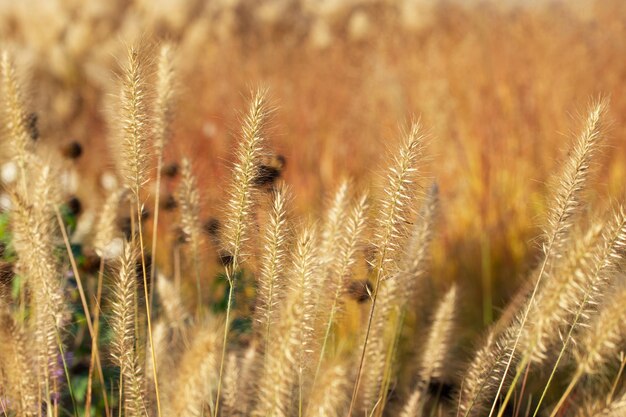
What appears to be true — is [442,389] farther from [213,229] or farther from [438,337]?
[213,229]

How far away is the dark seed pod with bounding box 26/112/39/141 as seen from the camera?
1.58 meters

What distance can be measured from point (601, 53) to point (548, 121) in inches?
51.3

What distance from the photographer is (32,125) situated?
1.60 metres

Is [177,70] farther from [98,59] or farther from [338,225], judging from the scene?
[98,59]

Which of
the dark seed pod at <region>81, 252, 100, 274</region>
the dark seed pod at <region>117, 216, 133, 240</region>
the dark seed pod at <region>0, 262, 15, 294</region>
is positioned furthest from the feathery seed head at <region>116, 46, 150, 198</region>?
the dark seed pod at <region>81, 252, 100, 274</region>

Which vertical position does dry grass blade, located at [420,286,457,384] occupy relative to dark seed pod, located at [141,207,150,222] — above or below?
below

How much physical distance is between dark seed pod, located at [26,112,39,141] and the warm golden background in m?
0.14

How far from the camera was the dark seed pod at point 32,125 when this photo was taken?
1576 millimetres

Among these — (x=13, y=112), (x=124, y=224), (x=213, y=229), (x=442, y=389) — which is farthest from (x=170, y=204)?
(x=442, y=389)

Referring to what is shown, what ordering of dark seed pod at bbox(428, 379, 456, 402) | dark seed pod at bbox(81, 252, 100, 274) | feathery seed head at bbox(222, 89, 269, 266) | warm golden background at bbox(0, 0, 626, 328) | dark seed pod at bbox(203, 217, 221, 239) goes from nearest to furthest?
feathery seed head at bbox(222, 89, 269, 266)
dark seed pod at bbox(203, 217, 221, 239)
dark seed pod at bbox(428, 379, 456, 402)
dark seed pod at bbox(81, 252, 100, 274)
warm golden background at bbox(0, 0, 626, 328)

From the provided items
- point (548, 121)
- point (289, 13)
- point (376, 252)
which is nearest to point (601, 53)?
point (548, 121)

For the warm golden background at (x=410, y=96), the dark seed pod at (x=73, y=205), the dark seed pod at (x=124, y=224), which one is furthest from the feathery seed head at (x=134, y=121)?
the dark seed pod at (x=73, y=205)

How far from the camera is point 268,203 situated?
1285mm

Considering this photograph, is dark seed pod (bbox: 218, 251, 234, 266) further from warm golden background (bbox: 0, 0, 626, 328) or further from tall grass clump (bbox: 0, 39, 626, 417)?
warm golden background (bbox: 0, 0, 626, 328)
